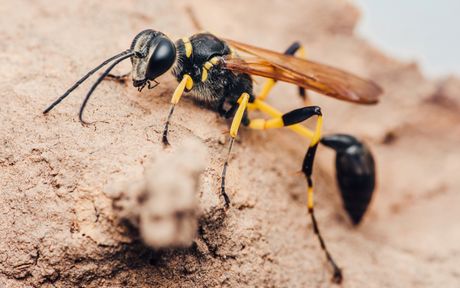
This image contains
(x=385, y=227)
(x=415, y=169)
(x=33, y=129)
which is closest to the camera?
(x=33, y=129)

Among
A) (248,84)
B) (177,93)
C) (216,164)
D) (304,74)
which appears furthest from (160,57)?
(304,74)

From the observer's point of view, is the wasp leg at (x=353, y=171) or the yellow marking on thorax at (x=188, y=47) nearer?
the yellow marking on thorax at (x=188, y=47)

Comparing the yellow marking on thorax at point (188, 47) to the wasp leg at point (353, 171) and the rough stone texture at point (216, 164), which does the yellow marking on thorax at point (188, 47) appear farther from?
the wasp leg at point (353, 171)

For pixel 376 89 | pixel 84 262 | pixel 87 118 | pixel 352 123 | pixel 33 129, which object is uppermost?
pixel 376 89

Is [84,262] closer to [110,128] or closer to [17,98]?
[110,128]

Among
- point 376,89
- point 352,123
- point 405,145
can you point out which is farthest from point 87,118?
point 405,145

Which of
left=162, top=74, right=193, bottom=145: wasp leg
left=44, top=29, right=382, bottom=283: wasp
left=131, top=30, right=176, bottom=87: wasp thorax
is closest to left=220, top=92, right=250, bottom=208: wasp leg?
left=44, top=29, right=382, bottom=283: wasp

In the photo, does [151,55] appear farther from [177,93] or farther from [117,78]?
[117,78]

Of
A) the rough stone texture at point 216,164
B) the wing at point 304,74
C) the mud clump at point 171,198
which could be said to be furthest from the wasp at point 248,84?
the mud clump at point 171,198
